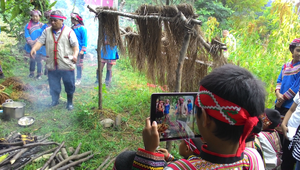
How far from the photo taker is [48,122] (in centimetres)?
409

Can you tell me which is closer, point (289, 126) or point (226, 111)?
point (226, 111)

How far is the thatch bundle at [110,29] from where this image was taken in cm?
401

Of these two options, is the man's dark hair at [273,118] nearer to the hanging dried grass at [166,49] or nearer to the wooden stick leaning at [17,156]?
the hanging dried grass at [166,49]

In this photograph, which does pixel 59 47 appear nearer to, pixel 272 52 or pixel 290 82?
pixel 290 82

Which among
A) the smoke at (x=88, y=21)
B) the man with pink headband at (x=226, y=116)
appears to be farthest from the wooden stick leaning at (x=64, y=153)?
the smoke at (x=88, y=21)

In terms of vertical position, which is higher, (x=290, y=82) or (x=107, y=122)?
(x=290, y=82)

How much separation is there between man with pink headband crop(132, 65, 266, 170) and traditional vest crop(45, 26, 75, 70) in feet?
13.7

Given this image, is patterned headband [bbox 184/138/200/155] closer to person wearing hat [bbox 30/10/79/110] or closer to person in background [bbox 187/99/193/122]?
person in background [bbox 187/99/193/122]

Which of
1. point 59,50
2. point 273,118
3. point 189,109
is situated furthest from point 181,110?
point 59,50

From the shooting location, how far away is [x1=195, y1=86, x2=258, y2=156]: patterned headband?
33.5 inches

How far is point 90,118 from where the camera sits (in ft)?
13.5

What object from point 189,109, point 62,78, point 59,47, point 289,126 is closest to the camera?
point 189,109

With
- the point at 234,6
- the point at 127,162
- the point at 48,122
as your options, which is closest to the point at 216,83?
the point at 127,162

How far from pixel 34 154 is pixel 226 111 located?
3213mm
